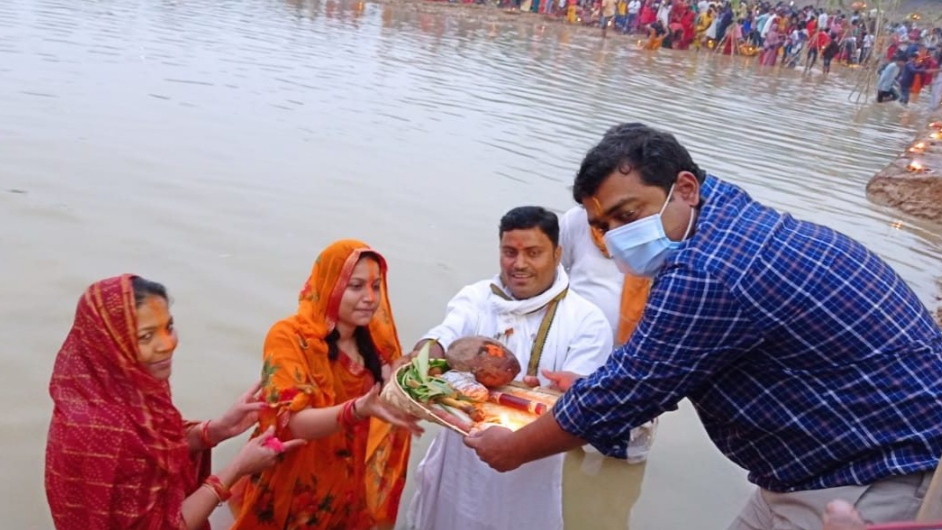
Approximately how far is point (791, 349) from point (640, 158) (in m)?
0.57

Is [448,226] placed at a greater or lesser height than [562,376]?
lesser

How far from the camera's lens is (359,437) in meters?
3.01

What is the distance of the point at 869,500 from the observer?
199cm

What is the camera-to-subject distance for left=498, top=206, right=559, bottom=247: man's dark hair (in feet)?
9.79

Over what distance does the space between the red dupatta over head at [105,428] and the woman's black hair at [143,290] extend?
17 mm

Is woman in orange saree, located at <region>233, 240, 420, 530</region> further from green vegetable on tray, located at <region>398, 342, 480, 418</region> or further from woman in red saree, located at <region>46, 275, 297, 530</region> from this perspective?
woman in red saree, located at <region>46, 275, 297, 530</region>

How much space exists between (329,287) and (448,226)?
4.46 m

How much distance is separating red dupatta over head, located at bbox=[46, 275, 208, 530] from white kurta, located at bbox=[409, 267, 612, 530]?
3.35 feet

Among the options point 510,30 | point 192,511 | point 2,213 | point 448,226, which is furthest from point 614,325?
point 510,30

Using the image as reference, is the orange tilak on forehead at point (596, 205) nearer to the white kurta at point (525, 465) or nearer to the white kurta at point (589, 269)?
the white kurta at point (525, 465)

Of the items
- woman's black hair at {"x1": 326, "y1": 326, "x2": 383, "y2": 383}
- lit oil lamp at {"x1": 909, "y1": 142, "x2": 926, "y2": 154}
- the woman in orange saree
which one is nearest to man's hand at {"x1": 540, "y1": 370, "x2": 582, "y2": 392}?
the woman in orange saree

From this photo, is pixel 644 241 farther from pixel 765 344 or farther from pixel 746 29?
pixel 746 29

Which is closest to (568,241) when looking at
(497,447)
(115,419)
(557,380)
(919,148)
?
(557,380)

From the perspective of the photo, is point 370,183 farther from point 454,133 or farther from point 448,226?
point 454,133
